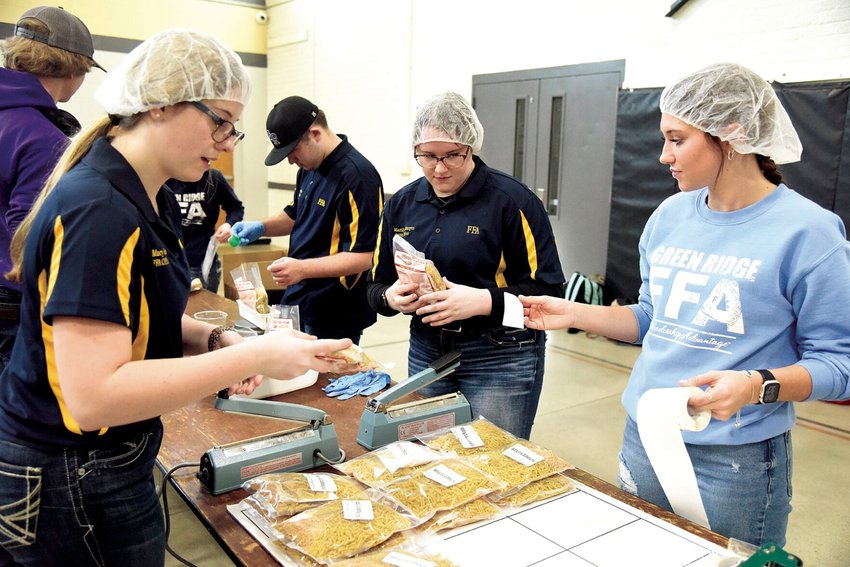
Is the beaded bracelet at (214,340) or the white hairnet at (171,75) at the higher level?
the white hairnet at (171,75)

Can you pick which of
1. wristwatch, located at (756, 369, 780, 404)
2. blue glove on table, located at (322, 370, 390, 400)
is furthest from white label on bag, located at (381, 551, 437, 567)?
blue glove on table, located at (322, 370, 390, 400)

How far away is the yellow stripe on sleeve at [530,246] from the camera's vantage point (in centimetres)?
187

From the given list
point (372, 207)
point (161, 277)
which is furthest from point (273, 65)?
point (161, 277)

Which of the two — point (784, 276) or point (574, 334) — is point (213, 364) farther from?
point (574, 334)

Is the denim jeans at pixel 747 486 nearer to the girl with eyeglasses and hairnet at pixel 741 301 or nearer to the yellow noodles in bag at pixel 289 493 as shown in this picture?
the girl with eyeglasses and hairnet at pixel 741 301

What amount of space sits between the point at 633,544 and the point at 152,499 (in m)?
0.86

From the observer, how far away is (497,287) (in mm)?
1867

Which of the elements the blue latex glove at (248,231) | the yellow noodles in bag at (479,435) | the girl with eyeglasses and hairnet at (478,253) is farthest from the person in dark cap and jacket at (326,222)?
the yellow noodles in bag at (479,435)

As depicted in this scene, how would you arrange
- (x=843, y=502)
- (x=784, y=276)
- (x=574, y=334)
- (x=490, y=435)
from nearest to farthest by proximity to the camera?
1. (x=784, y=276)
2. (x=490, y=435)
3. (x=843, y=502)
4. (x=574, y=334)

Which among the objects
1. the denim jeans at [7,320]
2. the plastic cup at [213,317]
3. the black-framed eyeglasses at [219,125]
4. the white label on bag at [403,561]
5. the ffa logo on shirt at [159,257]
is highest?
the black-framed eyeglasses at [219,125]

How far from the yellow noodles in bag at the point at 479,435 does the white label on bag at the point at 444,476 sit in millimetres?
103

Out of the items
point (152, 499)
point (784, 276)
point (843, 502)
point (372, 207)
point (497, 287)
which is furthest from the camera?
point (843, 502)

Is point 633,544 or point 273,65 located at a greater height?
point 273,65

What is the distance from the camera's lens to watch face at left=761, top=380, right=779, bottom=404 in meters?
1.18
